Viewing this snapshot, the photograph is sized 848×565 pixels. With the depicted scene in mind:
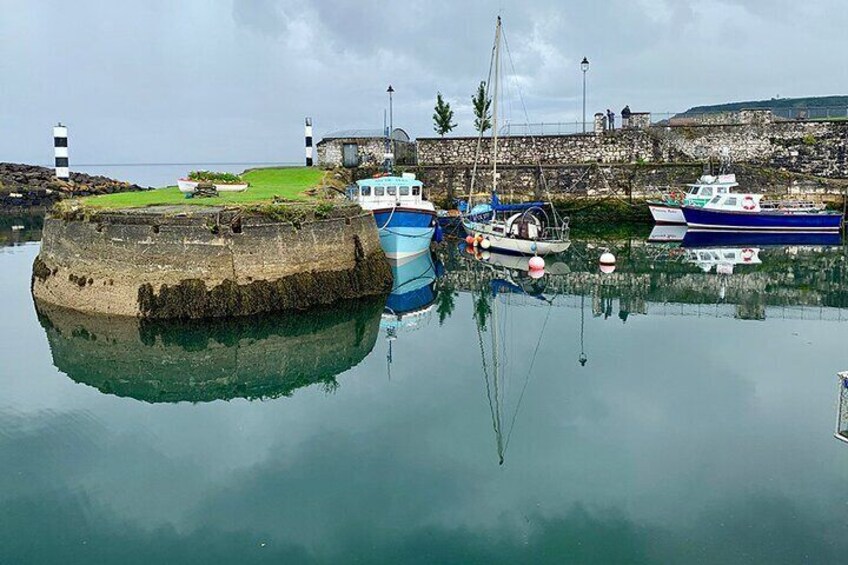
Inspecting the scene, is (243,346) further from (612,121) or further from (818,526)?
(612,121)

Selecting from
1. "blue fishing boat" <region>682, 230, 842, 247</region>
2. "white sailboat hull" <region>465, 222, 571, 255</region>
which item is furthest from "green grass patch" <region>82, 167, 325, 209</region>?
"blue fishing boat" <region>682, 230, 842, 247</region>

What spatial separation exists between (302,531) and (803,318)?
15903 millimetres

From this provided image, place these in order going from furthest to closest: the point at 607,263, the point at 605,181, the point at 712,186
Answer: the point at 605,181
the point at 712,186
the point at 607,263

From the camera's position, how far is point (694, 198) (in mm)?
38562

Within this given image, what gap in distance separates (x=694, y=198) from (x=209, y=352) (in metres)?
29.5

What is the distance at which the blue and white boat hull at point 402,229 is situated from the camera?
26.7 m

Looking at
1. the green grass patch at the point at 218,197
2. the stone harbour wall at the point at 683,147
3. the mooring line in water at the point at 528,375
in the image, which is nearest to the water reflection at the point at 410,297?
the mooring line in water at the point at 528,375

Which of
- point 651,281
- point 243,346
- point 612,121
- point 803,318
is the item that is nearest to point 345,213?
point 243,346

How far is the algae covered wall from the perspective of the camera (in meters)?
18.5

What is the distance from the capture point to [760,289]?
23.6 meters

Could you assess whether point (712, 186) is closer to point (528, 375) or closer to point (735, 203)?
point (735, 203)

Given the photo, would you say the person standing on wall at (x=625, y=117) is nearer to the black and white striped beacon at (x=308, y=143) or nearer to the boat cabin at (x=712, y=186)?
the boat cabin at (x=712, y=186)

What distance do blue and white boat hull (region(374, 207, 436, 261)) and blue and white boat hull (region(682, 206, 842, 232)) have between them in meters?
16.7

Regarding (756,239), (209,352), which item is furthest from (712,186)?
(209,352)
